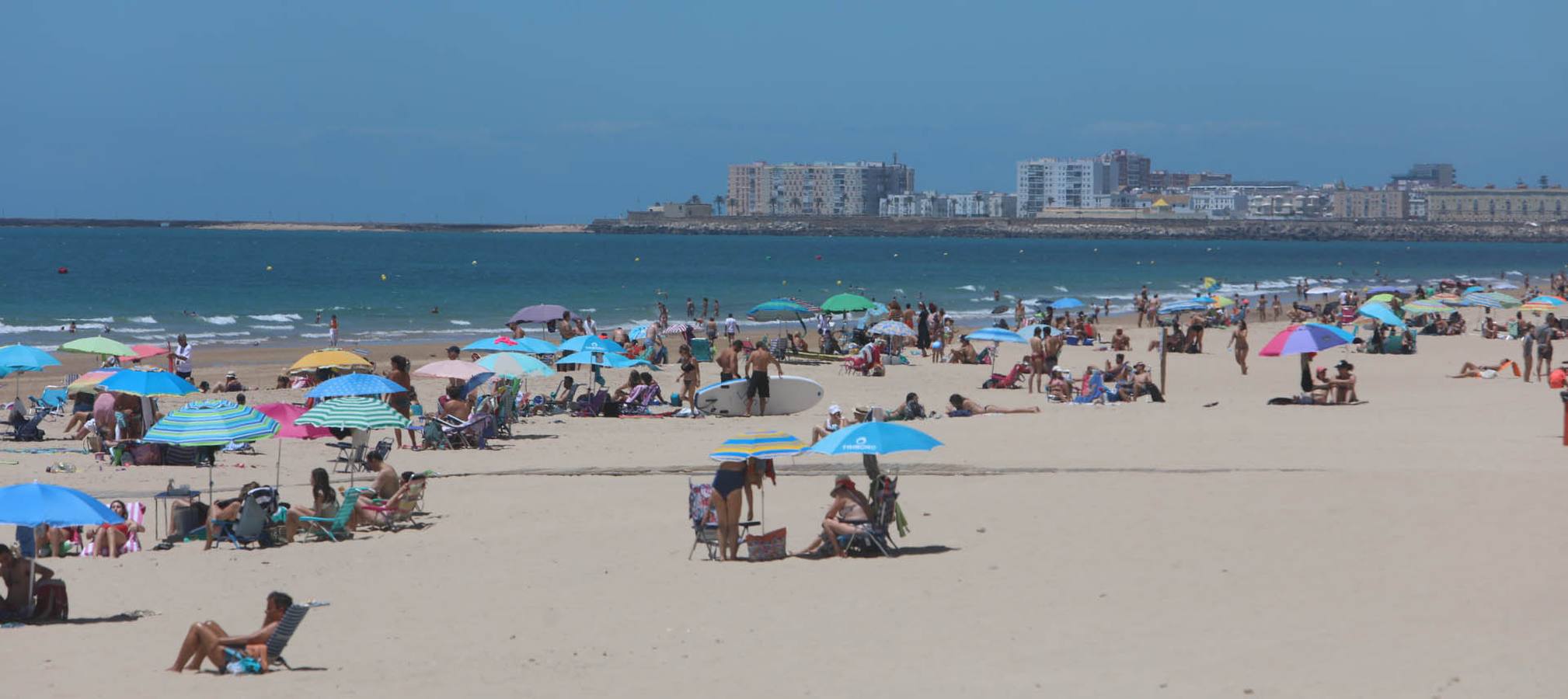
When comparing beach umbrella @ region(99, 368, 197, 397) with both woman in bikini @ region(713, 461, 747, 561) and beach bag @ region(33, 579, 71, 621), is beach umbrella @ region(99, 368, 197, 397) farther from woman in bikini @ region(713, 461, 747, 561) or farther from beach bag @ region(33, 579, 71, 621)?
woman in bikini @ region(713, 461, 747, 561)

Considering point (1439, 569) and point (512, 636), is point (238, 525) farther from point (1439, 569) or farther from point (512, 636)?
point (1439, 569)

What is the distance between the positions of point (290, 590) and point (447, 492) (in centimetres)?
367

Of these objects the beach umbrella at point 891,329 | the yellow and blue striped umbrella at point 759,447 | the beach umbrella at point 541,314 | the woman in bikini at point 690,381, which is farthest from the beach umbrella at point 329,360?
the beach umbrella at point 891,329

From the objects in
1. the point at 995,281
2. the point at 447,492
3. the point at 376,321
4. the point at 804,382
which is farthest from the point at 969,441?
the point at 995,281

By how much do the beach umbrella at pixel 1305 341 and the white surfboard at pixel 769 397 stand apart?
17.5 ft

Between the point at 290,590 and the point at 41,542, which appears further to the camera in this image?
the point at 41,542

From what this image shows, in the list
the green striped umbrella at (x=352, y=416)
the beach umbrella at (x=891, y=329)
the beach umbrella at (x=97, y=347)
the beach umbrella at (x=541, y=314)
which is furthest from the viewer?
the beach umbrella at (x=541, y=314)

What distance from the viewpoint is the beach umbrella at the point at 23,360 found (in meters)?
17.2

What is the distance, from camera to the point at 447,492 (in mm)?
13359

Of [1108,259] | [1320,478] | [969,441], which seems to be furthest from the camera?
[1108,259]

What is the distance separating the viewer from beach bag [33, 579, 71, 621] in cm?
881

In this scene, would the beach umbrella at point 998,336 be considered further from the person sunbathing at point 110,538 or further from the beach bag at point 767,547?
the person sunbathing at point 110,538

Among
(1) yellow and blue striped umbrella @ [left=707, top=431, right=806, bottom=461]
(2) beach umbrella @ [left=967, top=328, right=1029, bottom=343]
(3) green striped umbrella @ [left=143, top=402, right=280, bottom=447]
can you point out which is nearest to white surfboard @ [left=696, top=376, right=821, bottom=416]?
(2) beach umbrella @ [left=967, top=328, right=1029, bottom=343]

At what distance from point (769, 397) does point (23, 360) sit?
27.4ft
